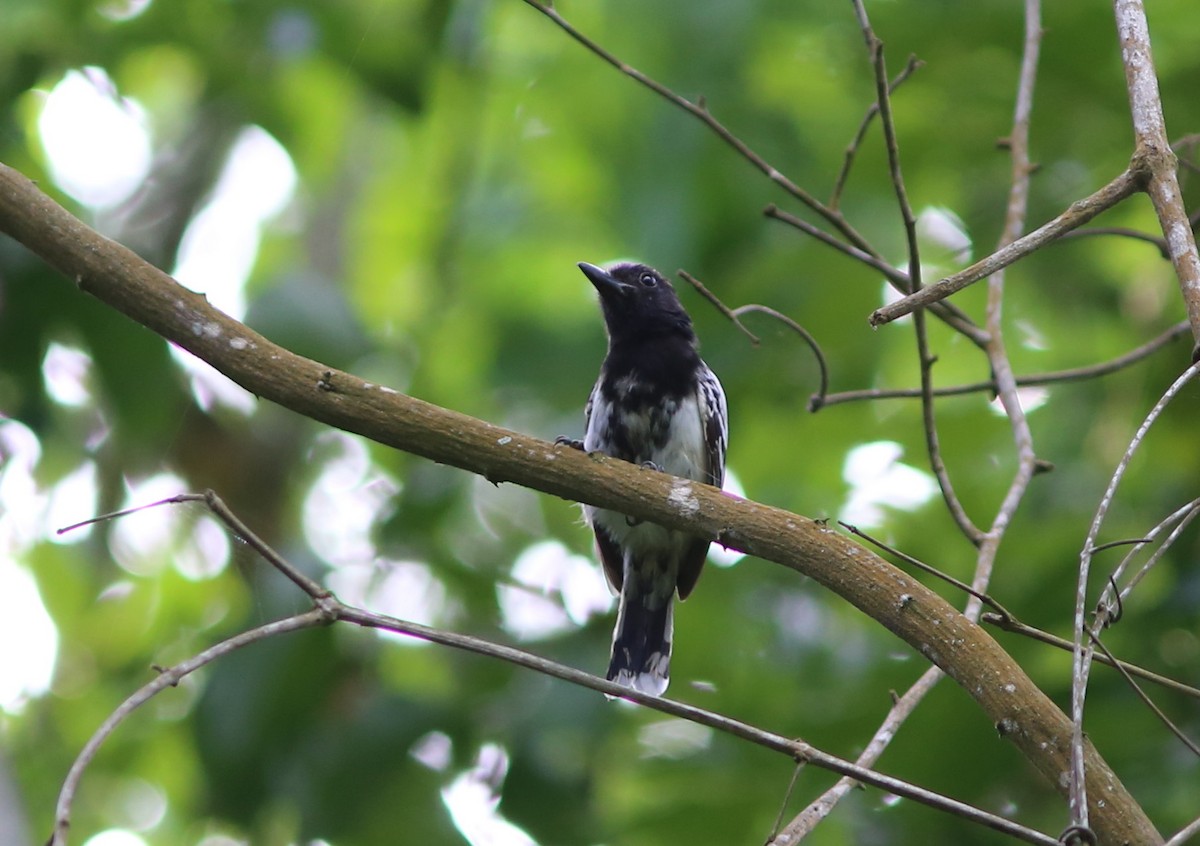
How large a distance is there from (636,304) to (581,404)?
757 mm

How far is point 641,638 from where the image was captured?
518cm

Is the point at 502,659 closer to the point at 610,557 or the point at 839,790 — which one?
the point at 839,790

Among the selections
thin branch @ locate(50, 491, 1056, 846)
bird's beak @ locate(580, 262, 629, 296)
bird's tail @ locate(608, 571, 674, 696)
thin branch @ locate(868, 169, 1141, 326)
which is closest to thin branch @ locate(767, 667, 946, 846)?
thin branch @ locate(50, 491, 1056, 846)

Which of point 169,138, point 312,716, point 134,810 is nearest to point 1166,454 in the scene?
point 312,716

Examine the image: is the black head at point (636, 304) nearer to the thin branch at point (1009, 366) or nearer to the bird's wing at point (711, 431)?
the bird's wing at point (711, 431)

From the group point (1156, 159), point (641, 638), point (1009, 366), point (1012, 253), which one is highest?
point (1009, 366)

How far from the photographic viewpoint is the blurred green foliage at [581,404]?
4613 millimetres

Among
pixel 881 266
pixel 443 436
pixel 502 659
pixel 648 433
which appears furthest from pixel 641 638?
pixel 502 659

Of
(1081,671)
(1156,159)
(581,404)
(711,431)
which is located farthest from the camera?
(581,404)

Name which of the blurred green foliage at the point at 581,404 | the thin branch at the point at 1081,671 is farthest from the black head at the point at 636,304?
the thin branch at the point at 1081,671

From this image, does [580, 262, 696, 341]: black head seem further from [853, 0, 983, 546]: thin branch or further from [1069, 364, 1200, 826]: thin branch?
[1069, 364, 1200, 826]: thin branch

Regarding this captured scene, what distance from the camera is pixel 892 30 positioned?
4.81 m

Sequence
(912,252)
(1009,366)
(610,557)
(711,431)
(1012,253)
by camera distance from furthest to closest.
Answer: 1. (610,557)
2. (711,431)
3. (1009,366)
4. (912,252)
5. (1012,253)

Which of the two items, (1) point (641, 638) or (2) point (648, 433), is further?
(1) point (641, 638)
